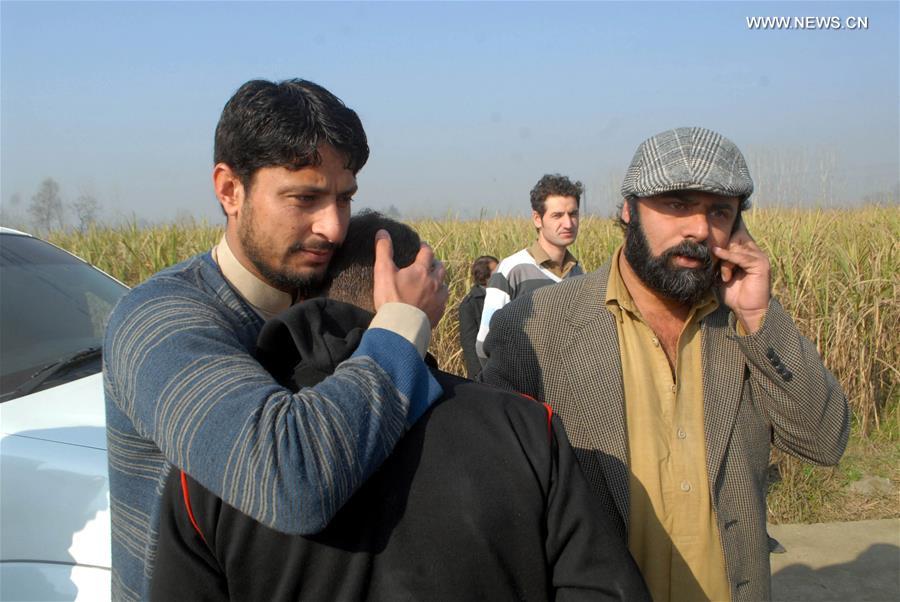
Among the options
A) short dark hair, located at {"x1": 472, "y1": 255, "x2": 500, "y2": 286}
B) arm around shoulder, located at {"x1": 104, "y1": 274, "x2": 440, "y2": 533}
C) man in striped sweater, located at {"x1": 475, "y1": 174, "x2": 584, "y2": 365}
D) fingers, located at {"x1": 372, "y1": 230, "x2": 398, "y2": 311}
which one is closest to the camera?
arm around shoulder, located at {"x1": 104, "y1": 274, "x2": 440, "y2": 533}

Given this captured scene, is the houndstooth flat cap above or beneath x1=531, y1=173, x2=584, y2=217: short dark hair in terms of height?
above

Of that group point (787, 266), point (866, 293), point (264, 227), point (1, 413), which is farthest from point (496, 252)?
point (264, 227)

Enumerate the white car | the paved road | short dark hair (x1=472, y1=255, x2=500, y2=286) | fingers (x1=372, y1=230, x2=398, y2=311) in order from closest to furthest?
fingers (x1=372, y1=230, x2=398, y2=311) → the white car → the paved road → short dark hair (x1=472, y1=255, x2=500, y2=286)

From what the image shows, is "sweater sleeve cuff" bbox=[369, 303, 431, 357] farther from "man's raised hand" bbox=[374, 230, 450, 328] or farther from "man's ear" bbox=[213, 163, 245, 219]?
"man's ear" bbox=[213, 163, 245, 219]

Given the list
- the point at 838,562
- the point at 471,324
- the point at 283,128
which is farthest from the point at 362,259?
the point at 838,562

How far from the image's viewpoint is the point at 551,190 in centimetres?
600

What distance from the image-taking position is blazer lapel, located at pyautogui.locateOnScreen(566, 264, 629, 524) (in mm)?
2150

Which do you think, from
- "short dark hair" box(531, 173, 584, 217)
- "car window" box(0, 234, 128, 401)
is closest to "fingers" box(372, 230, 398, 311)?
"car window" box(0, 234, 128, 401)

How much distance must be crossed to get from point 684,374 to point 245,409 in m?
1.55

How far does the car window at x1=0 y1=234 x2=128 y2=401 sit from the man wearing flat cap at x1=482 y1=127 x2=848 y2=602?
1996mm

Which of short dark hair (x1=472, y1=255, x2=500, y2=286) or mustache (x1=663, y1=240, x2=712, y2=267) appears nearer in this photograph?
mustache (x1=663, y1=240, x2=712, y2=267)

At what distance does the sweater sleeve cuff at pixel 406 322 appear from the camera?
1332 mm

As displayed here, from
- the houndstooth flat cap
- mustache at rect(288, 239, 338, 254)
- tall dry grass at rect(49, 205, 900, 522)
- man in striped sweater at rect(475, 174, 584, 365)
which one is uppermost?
the houndstooth flat cap

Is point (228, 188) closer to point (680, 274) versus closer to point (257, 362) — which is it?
point (257, 362)
